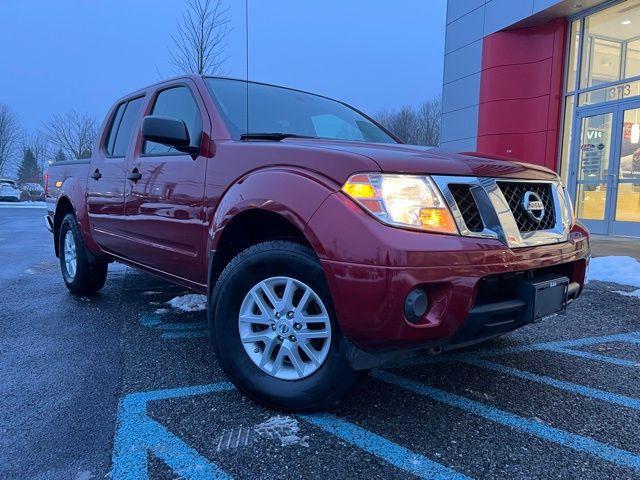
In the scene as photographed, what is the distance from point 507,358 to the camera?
3.33m

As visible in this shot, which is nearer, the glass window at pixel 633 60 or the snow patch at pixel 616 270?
the snow patch at pixel 616 270

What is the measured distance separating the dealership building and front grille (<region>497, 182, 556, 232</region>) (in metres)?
8.61

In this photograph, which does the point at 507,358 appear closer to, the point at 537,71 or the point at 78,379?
the point at 78,379

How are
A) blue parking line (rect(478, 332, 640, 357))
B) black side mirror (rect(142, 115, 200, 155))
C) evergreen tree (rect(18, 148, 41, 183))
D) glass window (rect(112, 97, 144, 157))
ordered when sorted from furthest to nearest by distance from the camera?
evergreen tree (rect(18, 148, 41, 183))
glass window (rect(112, 97, 144, 157))
blue parking line (rect(478, 332, 640, 357))
black side mirror (rect(142, 115, 200, 155))

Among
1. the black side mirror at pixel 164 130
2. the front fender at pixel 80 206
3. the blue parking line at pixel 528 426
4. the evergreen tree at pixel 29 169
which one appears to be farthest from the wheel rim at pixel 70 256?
the evergreen tree at pixel 29 169

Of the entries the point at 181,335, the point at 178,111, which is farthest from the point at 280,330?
the point at 178,111

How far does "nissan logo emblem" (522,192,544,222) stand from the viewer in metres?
2.46

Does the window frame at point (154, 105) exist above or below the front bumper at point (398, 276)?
above

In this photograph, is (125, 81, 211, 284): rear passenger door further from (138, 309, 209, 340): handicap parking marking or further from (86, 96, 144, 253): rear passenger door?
(138, 309, 209, 340): handicap parking marking

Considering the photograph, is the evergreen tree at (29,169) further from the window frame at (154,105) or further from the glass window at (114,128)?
the window frame at (154,105)

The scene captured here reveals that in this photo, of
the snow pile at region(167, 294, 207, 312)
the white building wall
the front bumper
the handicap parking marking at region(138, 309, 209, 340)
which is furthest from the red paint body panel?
the white building wall

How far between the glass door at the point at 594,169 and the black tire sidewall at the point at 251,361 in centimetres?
1007

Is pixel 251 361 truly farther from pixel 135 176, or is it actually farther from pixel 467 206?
pixel 135 176

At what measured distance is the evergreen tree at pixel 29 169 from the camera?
6481 cm
